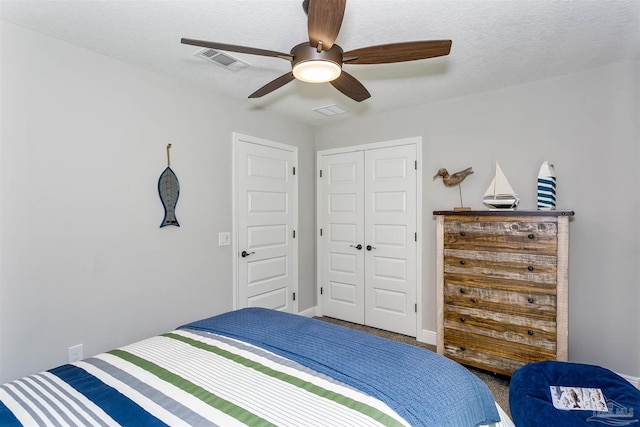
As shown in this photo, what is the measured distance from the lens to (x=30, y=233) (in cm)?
211

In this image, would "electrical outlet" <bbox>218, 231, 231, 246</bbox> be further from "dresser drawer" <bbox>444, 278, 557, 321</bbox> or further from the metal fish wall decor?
"dresser drawer" <bbox>444, 278, 557, 321</bbox>

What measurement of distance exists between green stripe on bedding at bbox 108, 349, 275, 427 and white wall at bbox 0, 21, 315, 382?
3.26 ft

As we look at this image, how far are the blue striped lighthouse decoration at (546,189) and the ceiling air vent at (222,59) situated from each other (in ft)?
8.17

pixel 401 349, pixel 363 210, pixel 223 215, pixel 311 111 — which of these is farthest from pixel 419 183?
pixel 401 349

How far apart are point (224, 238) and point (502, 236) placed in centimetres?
247

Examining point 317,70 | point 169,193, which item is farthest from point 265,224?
point 317,70

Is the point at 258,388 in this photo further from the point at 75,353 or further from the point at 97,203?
the point at 97,203

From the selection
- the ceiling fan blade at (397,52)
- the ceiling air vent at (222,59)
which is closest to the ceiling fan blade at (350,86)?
the ceiling fan blade at (397,52)

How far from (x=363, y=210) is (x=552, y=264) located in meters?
1.97

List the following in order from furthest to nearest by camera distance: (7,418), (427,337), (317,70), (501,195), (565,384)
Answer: (427,337) < (501,195) < (565,384) < (317,70) < (7,418)

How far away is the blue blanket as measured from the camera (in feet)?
3.98

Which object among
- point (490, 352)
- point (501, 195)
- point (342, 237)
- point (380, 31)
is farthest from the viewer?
point (342, 237)

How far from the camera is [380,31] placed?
210 centimetres

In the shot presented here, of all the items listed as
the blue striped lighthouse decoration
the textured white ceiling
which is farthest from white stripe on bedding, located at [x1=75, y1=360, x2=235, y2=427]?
the blue striped lighthouse decoration
